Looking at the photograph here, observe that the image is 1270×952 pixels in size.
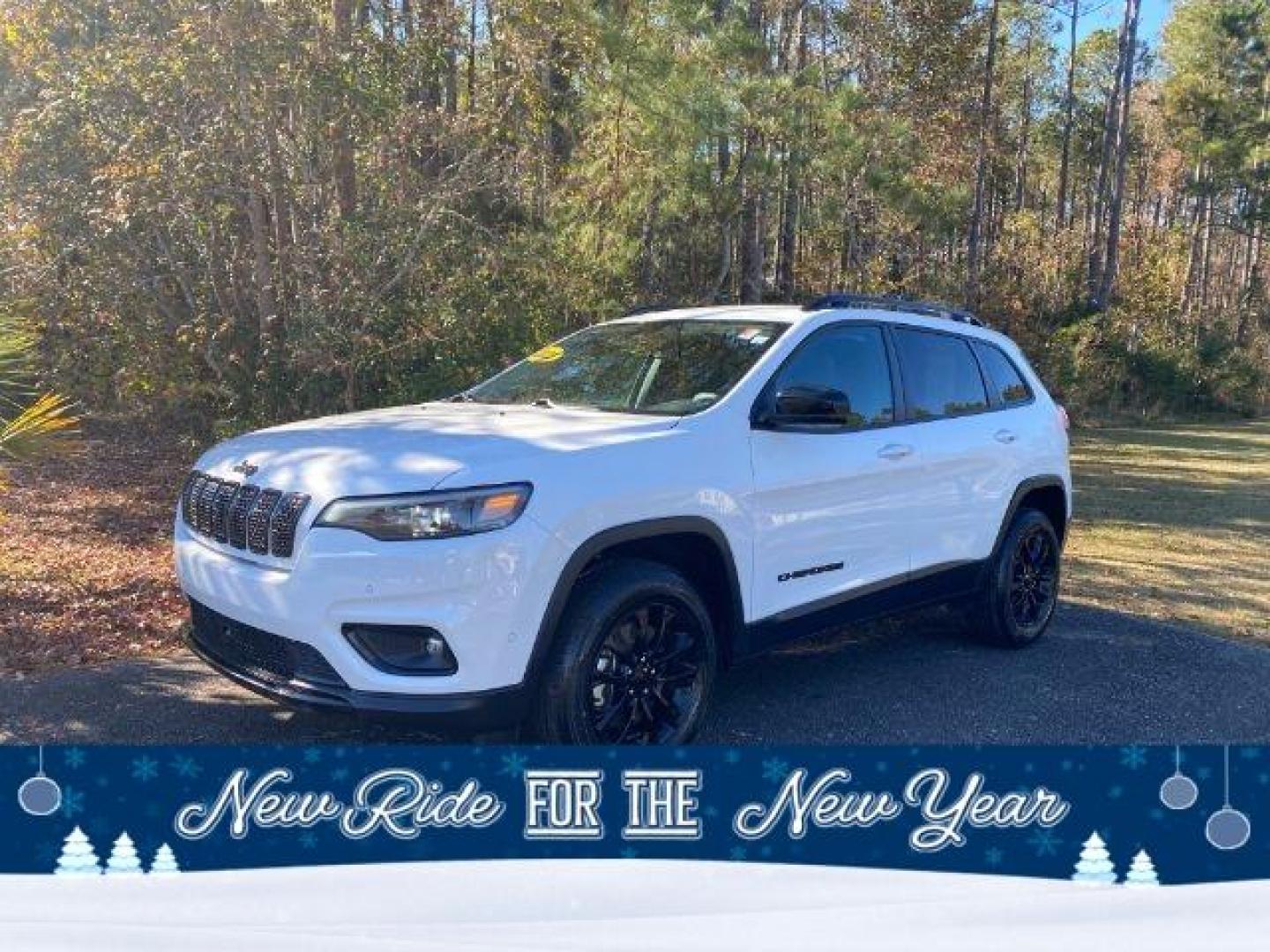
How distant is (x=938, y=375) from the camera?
19.9ft

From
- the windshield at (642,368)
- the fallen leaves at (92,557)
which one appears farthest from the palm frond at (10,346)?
the windshield at (642,368)

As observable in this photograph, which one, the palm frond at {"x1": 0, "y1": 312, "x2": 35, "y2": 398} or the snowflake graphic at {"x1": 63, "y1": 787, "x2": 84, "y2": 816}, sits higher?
the palm frond at {"x1": 0, "y1": 312, "x2": 35, "y2": 398}

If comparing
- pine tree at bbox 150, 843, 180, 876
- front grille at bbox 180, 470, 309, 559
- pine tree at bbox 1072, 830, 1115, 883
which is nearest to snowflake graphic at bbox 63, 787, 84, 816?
pine tree at bbox 150, 843, 180, 876

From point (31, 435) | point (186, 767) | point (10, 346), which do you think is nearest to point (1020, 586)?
point (186, 767)

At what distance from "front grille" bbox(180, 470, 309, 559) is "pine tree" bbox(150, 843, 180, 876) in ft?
3.31

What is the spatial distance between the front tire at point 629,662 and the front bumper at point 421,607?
18 cm

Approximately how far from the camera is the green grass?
8.22m

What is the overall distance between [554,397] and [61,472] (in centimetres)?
900

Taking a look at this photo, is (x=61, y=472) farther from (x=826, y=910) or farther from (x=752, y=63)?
(x=826, y=910)

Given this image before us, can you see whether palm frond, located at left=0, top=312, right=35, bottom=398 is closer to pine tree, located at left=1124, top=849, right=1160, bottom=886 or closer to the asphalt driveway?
the asphalt driveway

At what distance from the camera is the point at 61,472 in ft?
40.5

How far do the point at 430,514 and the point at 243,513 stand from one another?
85 centimetres

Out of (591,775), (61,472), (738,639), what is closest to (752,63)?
(61,472)

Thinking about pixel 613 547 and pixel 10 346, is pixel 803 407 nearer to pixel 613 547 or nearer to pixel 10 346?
pixel 613 547
